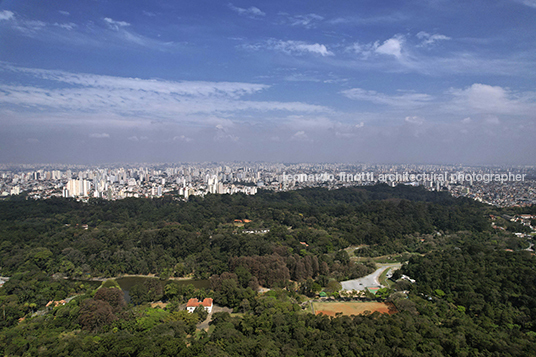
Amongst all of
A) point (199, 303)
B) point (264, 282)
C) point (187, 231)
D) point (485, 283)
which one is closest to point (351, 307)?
point (264, 282)

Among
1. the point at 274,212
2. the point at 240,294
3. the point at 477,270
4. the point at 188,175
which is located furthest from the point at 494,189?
the point at 188,175

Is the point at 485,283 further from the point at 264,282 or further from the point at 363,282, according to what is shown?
the point at 264,282

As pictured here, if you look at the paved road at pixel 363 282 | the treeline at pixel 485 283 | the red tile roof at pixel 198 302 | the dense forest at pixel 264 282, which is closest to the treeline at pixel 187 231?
the dense forest at pixel 264 282

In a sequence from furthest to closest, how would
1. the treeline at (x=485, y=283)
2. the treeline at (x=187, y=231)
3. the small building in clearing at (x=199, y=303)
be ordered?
the treeline at (x=187, y=231) → the small building in clearing at (x=199, y=303) → the treeline at (x=485, y=283)

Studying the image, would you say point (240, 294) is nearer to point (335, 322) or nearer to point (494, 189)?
point (335, 322)

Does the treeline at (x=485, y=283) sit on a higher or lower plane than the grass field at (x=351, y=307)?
higher

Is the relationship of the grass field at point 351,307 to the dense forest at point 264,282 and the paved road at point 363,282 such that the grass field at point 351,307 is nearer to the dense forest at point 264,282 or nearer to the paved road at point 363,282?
the dense forest at point 264,282
